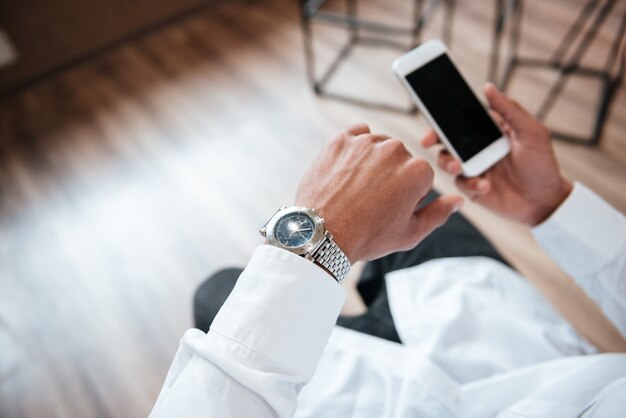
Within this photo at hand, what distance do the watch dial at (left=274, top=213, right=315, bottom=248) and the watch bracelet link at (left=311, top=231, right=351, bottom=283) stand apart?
0.07 feet

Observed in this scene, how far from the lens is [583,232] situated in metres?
0.81

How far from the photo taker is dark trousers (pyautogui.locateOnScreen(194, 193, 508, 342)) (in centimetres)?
94

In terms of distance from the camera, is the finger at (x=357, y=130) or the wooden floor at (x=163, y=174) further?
the wooden floor at (x=163, y=174)

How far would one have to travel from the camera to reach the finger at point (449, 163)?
931 millimetres

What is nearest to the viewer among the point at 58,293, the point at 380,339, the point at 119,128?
the point at 380,339

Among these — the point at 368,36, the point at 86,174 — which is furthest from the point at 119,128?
the point at 368,36

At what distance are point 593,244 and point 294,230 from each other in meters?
0.52

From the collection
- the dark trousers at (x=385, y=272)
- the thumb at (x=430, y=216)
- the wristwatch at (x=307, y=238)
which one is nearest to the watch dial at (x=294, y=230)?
the wristwatch at (x=307, y=238)

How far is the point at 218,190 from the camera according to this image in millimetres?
1894

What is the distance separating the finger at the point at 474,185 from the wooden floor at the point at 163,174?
726 millimetres

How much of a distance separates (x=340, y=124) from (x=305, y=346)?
59.8 inches

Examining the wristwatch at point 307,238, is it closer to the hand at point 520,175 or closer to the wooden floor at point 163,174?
the hand at point 520,175

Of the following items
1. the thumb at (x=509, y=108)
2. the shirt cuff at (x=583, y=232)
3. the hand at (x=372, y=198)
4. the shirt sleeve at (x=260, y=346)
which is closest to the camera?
the shirt sleeve at (x=260, y=346)

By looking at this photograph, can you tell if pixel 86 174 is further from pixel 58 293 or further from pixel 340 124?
pixel 340 124
